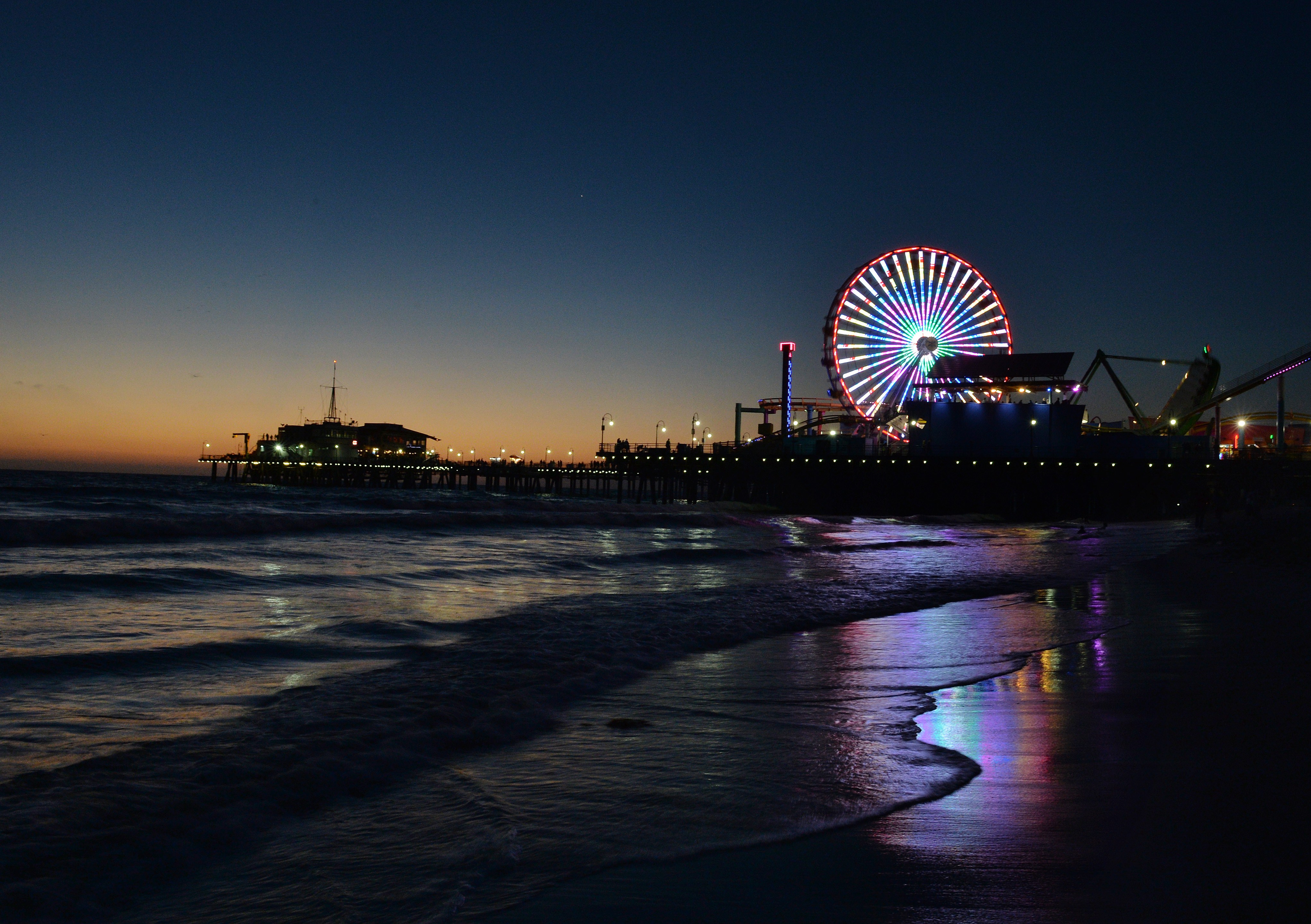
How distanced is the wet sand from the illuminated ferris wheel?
45.2 meters

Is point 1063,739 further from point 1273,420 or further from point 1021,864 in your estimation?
point 1273,420

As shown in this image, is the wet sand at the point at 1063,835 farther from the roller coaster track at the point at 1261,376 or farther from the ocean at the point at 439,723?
the roller coaster track at the point at 1261,376

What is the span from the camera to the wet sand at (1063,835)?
2.35 m

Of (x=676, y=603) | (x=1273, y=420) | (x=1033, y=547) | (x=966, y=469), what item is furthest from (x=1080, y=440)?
(x=1273, y=420)

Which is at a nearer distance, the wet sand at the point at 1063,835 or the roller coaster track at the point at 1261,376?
the wet sand at the point at 1063,835

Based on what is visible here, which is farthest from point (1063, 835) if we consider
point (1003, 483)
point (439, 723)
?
point (1003, 483)

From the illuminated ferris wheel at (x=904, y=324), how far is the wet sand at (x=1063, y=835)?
4524cm

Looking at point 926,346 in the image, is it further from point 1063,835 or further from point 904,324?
point 1063,835

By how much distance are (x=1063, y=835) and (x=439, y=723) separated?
278 cm

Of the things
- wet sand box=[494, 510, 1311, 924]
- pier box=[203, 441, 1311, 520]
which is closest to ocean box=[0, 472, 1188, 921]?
wet sand box=[494, 510, 1311, 924]

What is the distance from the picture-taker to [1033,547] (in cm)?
2111

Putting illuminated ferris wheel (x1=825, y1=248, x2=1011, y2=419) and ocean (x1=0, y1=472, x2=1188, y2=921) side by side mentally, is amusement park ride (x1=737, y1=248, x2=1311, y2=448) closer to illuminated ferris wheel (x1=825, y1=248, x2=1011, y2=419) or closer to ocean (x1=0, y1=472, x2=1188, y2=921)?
illuminated ferris wheel (x1=825, y1=248, x2=1011, y2=419)

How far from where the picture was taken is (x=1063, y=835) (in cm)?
287

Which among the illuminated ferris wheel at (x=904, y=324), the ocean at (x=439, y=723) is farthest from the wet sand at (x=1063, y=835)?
the illuminated ferris wheel at (x=904, y=324)
